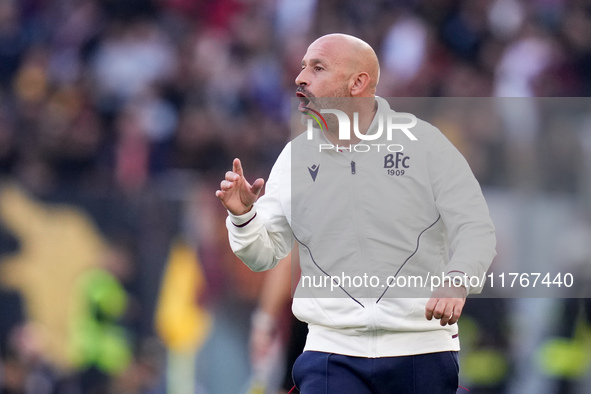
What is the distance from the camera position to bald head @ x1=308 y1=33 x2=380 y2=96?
4344 mm

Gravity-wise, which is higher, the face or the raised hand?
the face

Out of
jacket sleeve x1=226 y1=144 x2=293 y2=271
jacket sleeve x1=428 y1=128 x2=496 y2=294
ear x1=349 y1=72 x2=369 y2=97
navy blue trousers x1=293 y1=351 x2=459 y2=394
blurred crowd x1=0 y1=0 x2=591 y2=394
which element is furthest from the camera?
blurred crowd x1=0 y1=0 x2=591 y2=394

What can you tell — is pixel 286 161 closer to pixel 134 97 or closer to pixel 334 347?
pixel 334 347

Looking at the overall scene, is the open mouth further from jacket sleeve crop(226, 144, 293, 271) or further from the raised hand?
the raised hand

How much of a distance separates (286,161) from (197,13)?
7997 mm

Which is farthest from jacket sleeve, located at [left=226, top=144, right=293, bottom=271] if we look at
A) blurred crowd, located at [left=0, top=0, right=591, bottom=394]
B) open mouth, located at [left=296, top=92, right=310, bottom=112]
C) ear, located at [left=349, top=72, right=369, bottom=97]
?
blurred crowd, located at [left=0, top=0, right=591, bottom=394]

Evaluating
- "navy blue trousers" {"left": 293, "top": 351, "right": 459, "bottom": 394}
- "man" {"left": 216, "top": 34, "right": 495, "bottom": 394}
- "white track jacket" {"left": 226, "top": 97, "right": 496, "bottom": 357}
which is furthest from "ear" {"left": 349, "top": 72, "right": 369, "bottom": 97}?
"navy blue trousers" {"left": 293, "top": 351, "right": 459, "bottom": 394}

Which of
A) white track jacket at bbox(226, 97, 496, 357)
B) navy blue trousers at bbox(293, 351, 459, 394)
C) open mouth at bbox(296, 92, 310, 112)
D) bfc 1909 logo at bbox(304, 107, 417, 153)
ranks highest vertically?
open mouth at bbox(296, 92, 310, 112)

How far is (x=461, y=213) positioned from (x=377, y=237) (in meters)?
0.35

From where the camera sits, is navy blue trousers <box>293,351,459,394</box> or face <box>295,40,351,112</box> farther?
face <box>295,40,351,112</box>

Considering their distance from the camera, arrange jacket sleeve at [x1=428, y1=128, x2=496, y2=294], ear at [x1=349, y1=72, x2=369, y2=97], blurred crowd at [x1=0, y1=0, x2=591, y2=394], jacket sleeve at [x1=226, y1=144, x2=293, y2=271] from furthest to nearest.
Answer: blurred crowd at [x1=0, y1=0, x2=591, y2=394], ear at [x1=349, y1=72, x2=369, y2=97], jacket sleeve at [x1=226, y1=144, x2=293, y2=271], jacket sleeve at [x1=428, y1=128, x2=496, y2=294]

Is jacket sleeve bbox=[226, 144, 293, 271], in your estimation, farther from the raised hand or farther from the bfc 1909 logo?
the bfc 1909 logo

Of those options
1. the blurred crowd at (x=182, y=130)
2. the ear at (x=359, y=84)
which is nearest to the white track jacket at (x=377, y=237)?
the ear at (x=359, y=84)

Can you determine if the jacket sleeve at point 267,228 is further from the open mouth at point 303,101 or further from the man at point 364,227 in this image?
the open mouth at point 303,101
